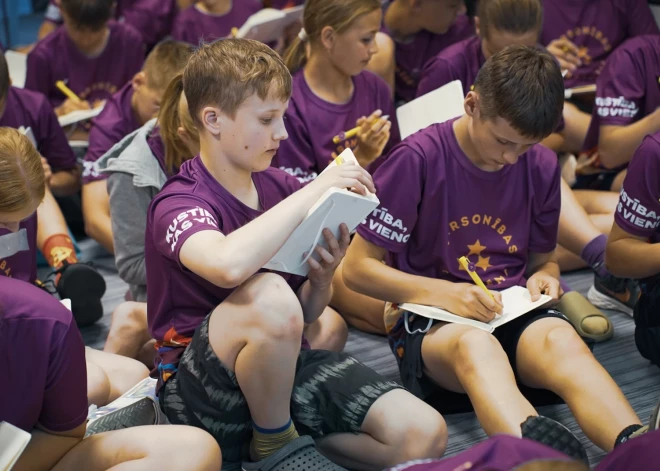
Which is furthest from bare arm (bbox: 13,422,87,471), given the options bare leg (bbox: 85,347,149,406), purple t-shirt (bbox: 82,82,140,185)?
purple t-shirt (bbox: 82,82,140,185)

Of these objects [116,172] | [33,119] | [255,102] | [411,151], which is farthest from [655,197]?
[33,119]

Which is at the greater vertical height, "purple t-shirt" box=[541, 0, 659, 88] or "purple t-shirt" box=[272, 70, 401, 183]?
"purple t-shirt" box=[541, 0, 659, 88]

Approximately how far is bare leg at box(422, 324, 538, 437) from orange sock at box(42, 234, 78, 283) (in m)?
0.98

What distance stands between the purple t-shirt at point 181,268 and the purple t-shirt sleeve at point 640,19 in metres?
1.52

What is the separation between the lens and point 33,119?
2320mm

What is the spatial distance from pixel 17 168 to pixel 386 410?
26.1 inches

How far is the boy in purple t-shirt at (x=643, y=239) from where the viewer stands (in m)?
1.63

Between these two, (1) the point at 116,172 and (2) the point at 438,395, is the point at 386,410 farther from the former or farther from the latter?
(1) the point at 116,172

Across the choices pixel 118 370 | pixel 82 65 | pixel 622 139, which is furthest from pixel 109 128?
pixel 622 139

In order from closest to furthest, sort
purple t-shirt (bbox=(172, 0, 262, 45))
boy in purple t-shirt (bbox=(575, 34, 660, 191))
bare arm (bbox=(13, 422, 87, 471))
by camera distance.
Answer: bare arm (bbox=(13, 422, 87, 471)) < boy in purple t-shirt (bbox=(575, 34, 660, 191)) < purple t-shirt (bbox=(172, 0, 262, 45))

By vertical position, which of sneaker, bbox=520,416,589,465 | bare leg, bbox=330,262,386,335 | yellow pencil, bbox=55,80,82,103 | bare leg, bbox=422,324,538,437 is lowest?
bare leg, bbox=330,262,386,335

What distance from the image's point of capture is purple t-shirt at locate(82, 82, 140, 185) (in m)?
2.32

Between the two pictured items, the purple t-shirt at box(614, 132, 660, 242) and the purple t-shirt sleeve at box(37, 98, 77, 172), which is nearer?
the purple t-shirt at box(614, 132, 660, 242)

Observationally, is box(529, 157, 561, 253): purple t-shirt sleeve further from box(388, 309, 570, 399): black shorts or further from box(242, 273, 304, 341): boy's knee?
box(242, 273, 304, 341): boy's knee
